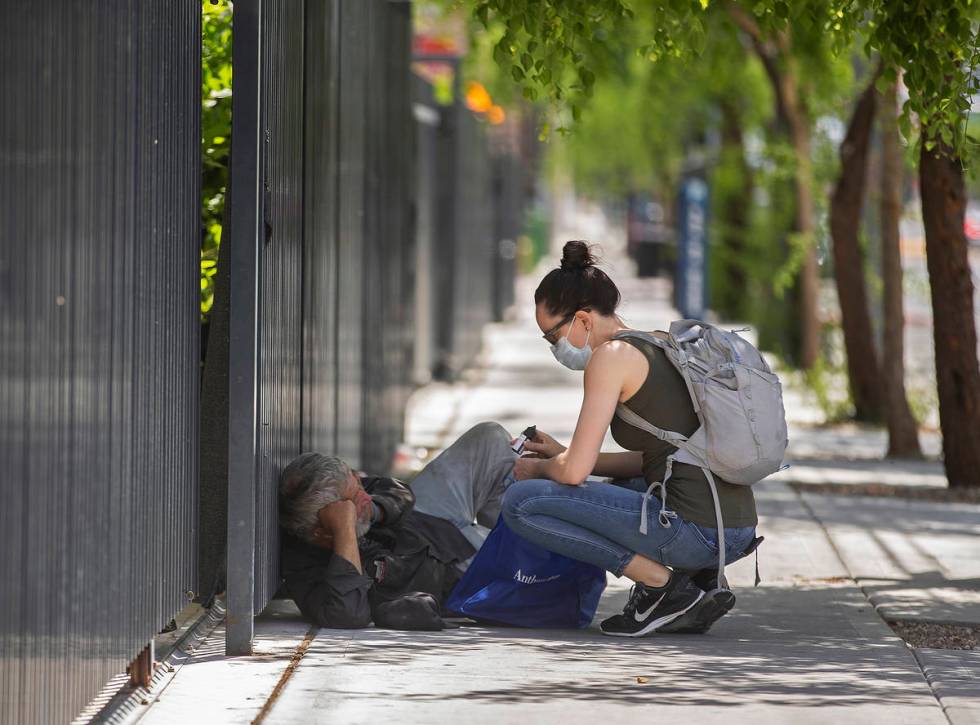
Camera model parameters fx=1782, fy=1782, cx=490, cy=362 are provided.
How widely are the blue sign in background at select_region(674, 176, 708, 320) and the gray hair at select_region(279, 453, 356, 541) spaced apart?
16.5 m

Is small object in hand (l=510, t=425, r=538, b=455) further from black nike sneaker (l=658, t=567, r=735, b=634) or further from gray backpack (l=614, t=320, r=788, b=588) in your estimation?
black nike sneaker (l=658, t=567, r=735, b=634)

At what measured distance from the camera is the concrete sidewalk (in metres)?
4.97

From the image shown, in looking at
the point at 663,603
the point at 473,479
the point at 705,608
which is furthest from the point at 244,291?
the point at 705,608

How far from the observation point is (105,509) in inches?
171

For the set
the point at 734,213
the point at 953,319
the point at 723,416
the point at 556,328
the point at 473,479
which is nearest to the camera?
the point at 723,416

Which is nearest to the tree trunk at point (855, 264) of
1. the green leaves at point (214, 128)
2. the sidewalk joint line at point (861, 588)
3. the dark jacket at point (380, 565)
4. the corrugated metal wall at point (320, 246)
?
the sidewalk joint line at point (861, 588)

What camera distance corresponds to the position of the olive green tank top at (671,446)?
5879mm

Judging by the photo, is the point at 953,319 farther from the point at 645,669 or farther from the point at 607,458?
the point at 645,669

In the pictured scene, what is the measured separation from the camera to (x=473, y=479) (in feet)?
22.0

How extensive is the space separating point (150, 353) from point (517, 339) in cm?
1917

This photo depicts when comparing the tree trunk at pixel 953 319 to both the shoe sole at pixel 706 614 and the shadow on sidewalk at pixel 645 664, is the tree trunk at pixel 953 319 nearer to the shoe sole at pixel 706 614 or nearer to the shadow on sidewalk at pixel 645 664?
the shadow on sidewalk at pixel 645 664

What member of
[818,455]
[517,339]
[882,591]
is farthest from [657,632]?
[517,339]

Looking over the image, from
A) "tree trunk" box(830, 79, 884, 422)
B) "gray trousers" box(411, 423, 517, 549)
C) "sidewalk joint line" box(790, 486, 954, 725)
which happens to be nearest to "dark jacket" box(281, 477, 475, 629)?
"gray trousers" box(411, 423, 517, 549)

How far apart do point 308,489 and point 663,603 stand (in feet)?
4.16
